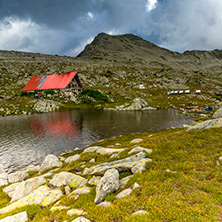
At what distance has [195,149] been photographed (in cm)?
1616

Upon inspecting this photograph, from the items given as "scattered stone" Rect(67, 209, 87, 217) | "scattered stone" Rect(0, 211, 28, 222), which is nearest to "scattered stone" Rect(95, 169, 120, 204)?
"scattered stone" Rect(67, 209, 87, 217)

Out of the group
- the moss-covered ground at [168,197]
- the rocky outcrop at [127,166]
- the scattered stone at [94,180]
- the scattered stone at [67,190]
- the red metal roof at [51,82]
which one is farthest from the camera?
the red metal roof at [51,82]

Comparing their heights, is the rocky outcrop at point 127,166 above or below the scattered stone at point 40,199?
above

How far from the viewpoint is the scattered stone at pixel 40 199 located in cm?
1017

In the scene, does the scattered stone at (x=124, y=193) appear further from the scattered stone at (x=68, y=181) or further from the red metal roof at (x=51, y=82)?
the red metal roof at (x=51, y=82)

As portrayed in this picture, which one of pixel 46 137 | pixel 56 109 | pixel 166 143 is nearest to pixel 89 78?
pixel 56 109

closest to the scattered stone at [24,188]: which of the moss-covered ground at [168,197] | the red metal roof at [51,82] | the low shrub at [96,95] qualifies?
the moss-covered ground at [168,197]

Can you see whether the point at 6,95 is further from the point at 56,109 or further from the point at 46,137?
the point at 46,137

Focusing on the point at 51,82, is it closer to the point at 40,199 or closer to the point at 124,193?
the point at 40,199

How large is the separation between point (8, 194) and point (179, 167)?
17.5m

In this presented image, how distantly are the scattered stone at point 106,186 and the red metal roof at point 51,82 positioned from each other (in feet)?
401

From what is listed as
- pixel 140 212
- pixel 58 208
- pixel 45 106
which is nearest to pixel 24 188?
pixel 58 208

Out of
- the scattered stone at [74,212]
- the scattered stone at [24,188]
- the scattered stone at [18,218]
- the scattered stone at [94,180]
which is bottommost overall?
the scattered stone at [24,188]

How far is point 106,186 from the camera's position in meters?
9.81
